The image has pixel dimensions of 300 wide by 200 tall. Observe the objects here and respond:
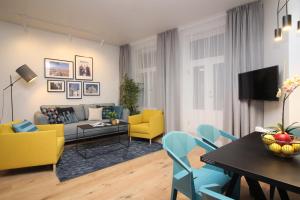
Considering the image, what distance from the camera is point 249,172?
1.05 m

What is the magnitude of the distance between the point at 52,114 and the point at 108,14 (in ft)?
8.50

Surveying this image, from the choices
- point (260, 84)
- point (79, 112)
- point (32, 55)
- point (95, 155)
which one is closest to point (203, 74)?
point (260, 84)

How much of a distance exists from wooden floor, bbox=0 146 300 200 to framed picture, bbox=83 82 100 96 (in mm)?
2778

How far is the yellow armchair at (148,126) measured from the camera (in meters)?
4.26

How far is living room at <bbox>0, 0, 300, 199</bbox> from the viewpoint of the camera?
Answer: 164cm

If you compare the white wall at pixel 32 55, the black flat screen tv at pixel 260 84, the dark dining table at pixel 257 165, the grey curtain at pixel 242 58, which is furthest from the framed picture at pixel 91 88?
the dark dining table at pixel 257 165

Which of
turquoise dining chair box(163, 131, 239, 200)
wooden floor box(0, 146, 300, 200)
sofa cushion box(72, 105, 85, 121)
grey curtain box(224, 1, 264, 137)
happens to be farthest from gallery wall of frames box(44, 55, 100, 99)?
turquoise dining chair box(163, 131, 239, 200)

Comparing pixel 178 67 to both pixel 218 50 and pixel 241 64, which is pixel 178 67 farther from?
pixel 241 64

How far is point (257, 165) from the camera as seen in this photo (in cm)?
114

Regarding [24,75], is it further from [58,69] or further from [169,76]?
[169,76]

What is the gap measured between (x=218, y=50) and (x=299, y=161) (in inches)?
122

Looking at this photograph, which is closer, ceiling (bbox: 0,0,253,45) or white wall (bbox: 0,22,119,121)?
ceiling (bbox: 0,0,253,45)

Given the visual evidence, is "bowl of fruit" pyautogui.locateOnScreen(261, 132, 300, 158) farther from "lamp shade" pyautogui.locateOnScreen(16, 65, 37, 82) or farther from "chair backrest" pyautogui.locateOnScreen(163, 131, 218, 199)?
"lamp shade" pyautogui.locateOnScreen(16, 65, 37, 82)

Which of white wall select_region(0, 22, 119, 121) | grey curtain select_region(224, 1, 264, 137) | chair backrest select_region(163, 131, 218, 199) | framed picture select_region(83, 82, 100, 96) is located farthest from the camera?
framed picture select_region(83, 82, 100, 96)
